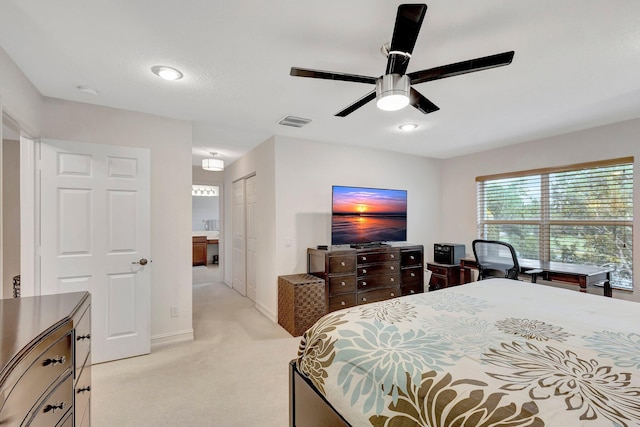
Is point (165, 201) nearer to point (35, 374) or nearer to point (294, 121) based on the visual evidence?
point (294, 121)

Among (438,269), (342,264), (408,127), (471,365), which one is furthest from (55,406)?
(438,269)

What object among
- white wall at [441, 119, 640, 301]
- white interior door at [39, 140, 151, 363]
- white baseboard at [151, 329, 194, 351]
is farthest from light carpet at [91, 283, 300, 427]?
white wall at [441, 119, 640, 301]

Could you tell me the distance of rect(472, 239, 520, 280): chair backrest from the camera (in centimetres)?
359

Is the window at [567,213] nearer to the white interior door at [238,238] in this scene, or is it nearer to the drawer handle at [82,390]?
the white interior door at [238,238]

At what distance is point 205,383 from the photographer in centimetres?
243

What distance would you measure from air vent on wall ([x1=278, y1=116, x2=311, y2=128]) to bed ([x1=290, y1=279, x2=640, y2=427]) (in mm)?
2272

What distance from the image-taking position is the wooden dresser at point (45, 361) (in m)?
0.89

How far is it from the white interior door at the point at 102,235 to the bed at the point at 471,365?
212cm

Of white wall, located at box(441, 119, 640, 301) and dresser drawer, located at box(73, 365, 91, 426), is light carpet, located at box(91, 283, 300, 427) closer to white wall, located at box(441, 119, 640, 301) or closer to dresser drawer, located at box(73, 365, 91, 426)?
dresser drawer, located at box(73, 365, 91, 426)

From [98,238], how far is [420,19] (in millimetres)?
3147

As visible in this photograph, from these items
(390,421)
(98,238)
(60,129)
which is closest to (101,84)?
(60,129)

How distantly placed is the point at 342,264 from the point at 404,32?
9.02ft

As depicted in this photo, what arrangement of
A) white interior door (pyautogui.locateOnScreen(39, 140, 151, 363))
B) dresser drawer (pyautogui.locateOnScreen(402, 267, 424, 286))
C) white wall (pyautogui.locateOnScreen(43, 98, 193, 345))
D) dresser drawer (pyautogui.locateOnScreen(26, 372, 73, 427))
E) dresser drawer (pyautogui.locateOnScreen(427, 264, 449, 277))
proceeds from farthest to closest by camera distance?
dresser drawer (pyautogui.locateOnScreen(427, 264, 449, 277)) < dresser drawer (pyautogui.locateOnScreen(402, 267, 424, 286)) < white wall (pyautogui.locateOnScreen(43, 98, 193, 345)) < white interior door (pyautogui.locateOnScreen(39, 140, 151, 363)) < dresser drawer (pyautogui.locateOnScreen(26, 372, 73, 427))

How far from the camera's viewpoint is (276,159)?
3.86 m
